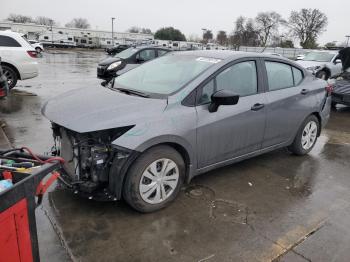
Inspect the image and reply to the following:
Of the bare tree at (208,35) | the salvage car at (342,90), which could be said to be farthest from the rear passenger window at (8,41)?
the bare tree at (208,35)

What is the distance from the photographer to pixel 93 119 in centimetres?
305

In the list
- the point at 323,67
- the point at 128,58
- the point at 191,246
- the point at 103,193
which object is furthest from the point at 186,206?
the point at 323,67

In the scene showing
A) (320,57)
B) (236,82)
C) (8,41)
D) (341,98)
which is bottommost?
(341,98)

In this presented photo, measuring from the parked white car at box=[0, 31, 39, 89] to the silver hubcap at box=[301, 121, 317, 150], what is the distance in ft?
25.9

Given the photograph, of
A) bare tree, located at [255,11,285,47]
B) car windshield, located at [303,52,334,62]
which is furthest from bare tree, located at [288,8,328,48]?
car windshield, located at [303,52,334,62]

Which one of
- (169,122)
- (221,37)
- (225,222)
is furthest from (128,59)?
(221,37)

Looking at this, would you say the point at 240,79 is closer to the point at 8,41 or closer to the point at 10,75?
the point at 10,75

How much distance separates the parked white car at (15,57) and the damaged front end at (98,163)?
282 inches

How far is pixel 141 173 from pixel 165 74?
1.46 metres

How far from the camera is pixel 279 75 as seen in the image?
15.3ft

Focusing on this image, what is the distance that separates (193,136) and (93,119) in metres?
1.06

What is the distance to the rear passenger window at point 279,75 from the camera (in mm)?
4461

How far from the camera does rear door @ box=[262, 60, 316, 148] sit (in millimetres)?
4410

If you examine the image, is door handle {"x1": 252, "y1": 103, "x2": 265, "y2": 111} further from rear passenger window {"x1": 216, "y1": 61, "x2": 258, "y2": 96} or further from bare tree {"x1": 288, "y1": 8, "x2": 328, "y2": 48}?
bare tree {"x1": 288, "y1": 8, "x2": 328, "y2": 48}
